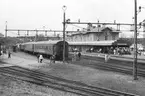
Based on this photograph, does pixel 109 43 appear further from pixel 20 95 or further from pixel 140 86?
pixel 20 95

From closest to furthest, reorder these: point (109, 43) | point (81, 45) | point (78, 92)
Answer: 1. point (78, 92)
2. point (109, 43)
3. point (81, 45)

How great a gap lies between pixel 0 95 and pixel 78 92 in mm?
4420

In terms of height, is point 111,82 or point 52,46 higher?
point 52,46

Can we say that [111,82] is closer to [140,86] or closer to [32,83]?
[140,86]

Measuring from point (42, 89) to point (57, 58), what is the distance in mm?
17589

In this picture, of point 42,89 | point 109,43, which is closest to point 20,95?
point 42,89

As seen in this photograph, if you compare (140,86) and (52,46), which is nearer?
(140,86)

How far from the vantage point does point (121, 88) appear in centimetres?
1245

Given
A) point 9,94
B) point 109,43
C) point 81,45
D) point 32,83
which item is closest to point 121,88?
point 32,83

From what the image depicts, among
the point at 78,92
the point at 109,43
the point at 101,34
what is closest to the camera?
the point at 78,92

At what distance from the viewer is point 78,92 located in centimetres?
1102

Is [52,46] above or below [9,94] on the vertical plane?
above

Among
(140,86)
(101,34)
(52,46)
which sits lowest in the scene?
(140,86)

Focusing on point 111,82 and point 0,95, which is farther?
point 111,82
